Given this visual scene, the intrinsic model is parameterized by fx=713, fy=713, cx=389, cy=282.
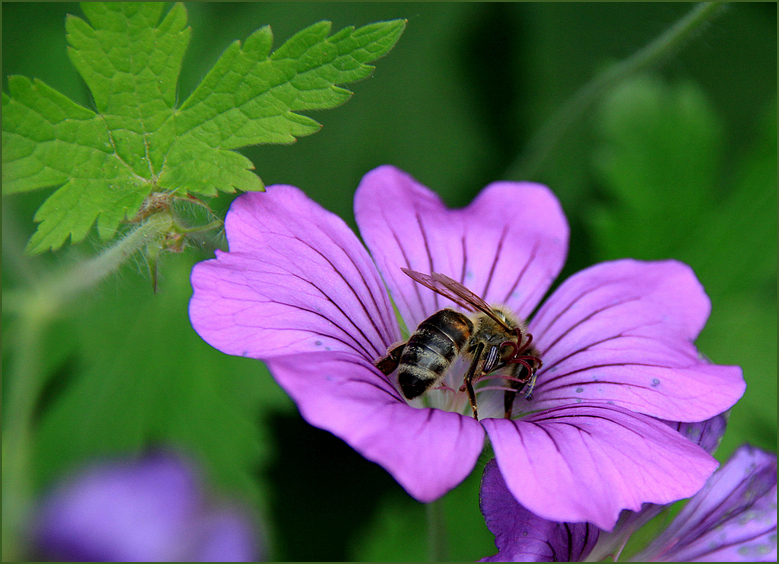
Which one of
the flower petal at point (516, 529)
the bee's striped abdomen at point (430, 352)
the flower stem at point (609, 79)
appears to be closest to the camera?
the flower petal at point (516, 529)

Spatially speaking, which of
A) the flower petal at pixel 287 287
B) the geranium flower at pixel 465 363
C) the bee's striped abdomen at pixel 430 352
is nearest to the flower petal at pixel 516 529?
the geranium flower at pixel 465 363

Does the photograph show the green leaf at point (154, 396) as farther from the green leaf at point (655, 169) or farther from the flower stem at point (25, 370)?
the green leaf at point (655, 169)

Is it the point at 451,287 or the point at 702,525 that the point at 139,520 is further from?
the point at 702,525

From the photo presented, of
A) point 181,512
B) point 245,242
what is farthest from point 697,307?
point 181,512

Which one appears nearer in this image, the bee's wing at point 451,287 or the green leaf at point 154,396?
the bee's wing at point 451,287

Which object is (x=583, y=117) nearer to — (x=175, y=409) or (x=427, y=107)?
(x=427, y=107)

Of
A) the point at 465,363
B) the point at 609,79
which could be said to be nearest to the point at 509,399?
the point at 465,363
